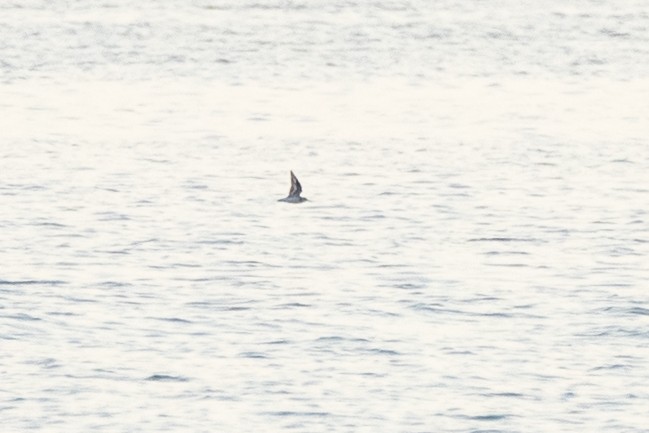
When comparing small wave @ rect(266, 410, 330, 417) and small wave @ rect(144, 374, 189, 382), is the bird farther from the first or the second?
small wave @ rect(266, 410, 330, 417)

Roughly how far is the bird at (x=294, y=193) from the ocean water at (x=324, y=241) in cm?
19

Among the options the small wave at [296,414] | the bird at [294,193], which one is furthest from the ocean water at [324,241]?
the bird at [294,193]

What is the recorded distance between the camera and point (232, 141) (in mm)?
45594

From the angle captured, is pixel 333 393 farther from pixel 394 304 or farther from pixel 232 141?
pixel 232 141

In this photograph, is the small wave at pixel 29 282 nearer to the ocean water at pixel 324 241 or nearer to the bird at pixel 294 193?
the ocean water at pixel 324 241

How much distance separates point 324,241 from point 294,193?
3.09 m

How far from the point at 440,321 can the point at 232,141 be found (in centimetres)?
1918

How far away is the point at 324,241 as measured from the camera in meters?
33.2

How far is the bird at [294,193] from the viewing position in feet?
117

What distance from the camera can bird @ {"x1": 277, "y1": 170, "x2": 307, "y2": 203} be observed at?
35.7 meters

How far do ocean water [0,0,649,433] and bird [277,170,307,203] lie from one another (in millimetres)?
190

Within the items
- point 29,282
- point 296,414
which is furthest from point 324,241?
point 296,414

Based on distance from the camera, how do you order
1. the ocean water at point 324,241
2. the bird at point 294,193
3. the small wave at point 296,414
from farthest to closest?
the bird at point 294,193 → the ocean water at point 324,241 → the small wave at point 296,414

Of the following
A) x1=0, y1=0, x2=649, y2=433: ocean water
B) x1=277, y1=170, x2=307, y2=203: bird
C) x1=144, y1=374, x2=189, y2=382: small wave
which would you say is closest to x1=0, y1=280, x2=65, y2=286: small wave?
x1=0, y1=0, x2=649, y2=433: ocean water
